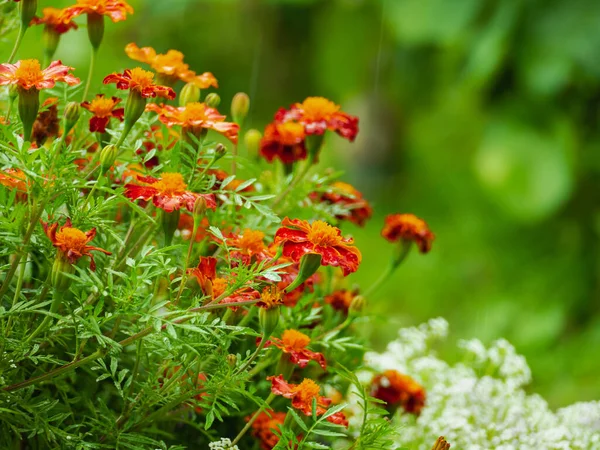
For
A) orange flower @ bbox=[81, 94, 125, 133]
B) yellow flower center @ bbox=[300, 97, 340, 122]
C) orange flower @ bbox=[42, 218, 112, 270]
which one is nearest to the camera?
orange flower @ bbox=[42, 218, 112, 270]

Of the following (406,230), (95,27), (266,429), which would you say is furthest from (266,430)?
(95,27)

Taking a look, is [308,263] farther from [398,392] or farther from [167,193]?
[398,392]

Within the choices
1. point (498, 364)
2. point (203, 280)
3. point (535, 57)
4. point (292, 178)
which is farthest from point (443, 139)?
point (203, 280)

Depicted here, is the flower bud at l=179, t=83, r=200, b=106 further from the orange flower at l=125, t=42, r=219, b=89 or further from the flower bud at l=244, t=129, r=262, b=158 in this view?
the flower bud at l=244, t=129, r=262, b=158

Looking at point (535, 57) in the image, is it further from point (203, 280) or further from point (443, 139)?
point (203, 280)

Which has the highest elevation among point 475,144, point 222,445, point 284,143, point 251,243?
point 475,144

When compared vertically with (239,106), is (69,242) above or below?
below

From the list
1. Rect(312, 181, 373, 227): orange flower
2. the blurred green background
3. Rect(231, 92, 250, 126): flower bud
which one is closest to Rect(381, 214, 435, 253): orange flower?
Rect(312, 181, 373, 227): orange flower

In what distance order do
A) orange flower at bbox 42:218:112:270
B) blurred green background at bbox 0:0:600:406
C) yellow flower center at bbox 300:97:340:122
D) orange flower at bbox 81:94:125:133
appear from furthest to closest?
blurred green background at bbox 0:0:600:406
yellow flower center at bbox 300:97:340:122
orange flower at bbox 81:94:125:133
orange flower at bbox 42:218:112:270
